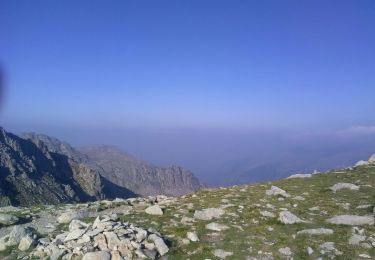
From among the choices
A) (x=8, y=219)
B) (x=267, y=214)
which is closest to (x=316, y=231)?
(x=267, y=214)

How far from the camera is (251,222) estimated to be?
26.6m

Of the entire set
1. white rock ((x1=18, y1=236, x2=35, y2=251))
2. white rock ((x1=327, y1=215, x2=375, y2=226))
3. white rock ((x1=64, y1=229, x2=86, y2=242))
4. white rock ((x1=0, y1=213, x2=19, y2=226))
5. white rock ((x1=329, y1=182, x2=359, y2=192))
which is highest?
white rock ((x1=329, y1=182, x2=359, y2=192))

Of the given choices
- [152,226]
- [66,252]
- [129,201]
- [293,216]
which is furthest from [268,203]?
[66,252]

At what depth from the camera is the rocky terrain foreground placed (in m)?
21.4

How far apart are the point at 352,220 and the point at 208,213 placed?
9188 millimetres

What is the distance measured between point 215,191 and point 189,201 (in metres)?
4.66

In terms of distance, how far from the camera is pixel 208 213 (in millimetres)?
28234

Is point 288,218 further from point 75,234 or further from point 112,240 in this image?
point 75,234

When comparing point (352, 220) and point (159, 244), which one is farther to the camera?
point (352, 220)

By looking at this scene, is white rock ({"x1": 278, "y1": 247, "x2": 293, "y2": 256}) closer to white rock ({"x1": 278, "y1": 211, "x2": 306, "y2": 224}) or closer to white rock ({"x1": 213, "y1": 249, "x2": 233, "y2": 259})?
white rock ({"x1": 213, "y1": 249, "x2": 233, "y2": 259})

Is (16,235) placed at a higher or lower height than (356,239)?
lower

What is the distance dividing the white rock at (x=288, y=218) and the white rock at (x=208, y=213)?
4060mm

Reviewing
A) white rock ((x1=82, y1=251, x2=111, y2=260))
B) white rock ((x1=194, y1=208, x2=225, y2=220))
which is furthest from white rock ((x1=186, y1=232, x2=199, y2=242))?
white rock ((x1=82, y1=251, x2=111, y2=260))

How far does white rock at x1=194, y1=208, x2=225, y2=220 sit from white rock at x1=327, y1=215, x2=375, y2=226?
708cm
